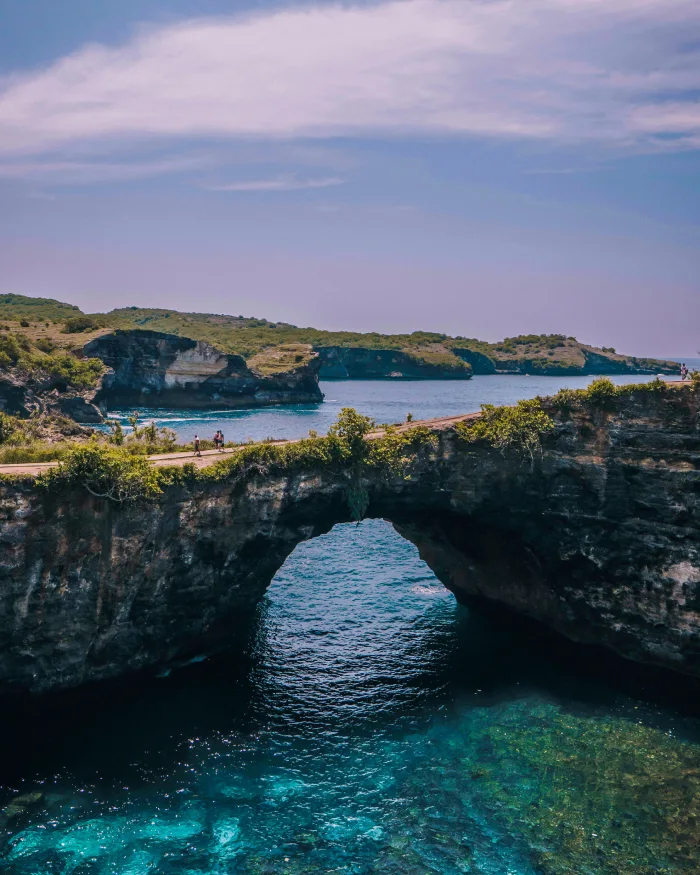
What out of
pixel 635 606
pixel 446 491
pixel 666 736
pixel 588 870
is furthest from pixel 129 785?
pixel 635 606

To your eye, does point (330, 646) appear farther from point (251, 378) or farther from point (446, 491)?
point (251, 378)

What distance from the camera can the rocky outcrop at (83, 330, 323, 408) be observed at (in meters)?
124

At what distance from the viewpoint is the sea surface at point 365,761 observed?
73.0 ft

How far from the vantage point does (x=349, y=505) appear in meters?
33.5

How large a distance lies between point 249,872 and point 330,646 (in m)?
15.1

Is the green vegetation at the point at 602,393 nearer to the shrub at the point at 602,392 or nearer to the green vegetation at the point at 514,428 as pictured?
the shrub at the point at 602,392

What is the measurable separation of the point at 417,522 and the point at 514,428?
808cm

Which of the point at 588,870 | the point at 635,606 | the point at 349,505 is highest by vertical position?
the point at 349,505

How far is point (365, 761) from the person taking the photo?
27.0 m

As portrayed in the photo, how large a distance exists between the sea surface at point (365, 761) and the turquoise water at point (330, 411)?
174ft

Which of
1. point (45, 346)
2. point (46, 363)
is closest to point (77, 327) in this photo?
point (45, 346)

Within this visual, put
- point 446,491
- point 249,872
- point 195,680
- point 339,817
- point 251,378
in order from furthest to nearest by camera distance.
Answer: point 251,378 < point 446,491 < point 195,680 < point 339,817 < point 249,872

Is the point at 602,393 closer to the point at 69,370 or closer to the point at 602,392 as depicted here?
the point at 602,392

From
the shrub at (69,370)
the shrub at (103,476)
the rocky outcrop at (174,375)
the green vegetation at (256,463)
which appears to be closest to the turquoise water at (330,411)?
the rocky outcrop at (174,375)
